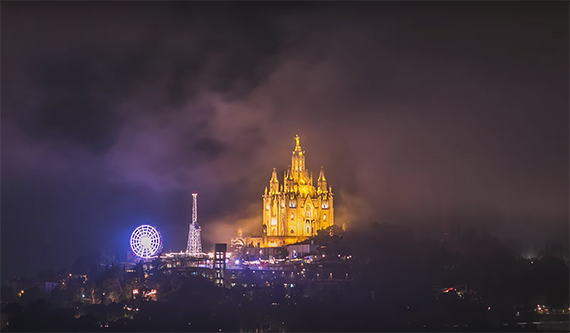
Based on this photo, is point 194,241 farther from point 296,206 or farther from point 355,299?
point 355,299

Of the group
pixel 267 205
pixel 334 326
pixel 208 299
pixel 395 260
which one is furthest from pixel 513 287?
pixel 267 205

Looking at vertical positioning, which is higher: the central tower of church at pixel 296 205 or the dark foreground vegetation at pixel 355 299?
the central tower of church at pixel 296 205

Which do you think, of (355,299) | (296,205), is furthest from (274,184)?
(355,299)

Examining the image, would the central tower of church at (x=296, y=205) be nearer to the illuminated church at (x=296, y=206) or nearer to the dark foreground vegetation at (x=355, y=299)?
the illuminated church at (x=296, y=206)

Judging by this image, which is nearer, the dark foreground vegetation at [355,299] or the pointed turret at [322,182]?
the dark foreground vegetation at [355,299]

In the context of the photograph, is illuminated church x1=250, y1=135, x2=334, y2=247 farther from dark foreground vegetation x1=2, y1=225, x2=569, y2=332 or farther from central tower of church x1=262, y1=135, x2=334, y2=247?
dark foreground vegetation x1=2, y1=225, x2=569, y2=332

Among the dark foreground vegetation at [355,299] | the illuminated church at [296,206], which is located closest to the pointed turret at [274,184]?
the illuminated church at [296,206]

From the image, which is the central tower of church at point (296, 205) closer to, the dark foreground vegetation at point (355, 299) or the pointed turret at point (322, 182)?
the pointed turret at point (322, 182)

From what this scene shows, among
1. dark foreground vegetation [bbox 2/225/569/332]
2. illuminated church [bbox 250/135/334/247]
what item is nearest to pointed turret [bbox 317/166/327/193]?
illuminated church [bbox 250/135/334/247]

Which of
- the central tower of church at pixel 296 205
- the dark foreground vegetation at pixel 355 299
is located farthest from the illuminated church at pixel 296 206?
the dark foreground vegetation at pixel 355 299
